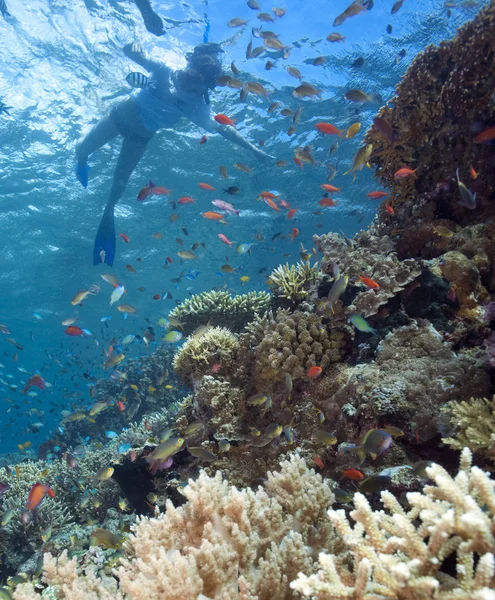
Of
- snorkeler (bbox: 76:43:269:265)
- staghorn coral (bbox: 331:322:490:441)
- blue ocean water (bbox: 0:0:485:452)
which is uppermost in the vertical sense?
blue ocean water (bbox: 0:0:485:452)

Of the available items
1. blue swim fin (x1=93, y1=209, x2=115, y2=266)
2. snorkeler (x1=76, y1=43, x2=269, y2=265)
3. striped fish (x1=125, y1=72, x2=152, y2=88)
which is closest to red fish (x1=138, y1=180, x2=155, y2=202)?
snorkeler (x1=76, y1=43, x2=269, y2=265)

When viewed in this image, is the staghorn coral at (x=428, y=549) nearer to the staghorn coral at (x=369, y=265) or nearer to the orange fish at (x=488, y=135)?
the staghorn coral at (x=369, y=265)

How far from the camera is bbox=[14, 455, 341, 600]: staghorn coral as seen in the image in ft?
6.36

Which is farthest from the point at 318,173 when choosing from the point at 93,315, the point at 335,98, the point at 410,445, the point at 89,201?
the point at 93,315

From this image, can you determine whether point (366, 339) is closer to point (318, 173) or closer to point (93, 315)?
point (318, 173)

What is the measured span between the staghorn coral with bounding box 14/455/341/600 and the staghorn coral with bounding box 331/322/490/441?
3.27ft

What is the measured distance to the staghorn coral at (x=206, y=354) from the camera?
223 inches

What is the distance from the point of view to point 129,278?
35.8 metres

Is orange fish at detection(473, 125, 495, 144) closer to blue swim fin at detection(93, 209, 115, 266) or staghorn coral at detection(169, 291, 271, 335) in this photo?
staghorn coral at detection(169, 291, 271, 335)

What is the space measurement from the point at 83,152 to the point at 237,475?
15.0 metres

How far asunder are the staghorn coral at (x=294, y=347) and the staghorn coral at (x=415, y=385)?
0.76m

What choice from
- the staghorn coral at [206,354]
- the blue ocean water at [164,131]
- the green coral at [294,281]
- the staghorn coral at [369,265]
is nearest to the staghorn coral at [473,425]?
the staghorn coral at [369,265]

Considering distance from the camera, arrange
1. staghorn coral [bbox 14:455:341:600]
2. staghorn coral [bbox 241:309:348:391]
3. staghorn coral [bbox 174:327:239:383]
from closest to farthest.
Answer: staghorn coral [bbox 14:455:341:600]
staghorn coral [bbox 241:309:348:391]
staghorn coral [bbox 174:327:239:383]

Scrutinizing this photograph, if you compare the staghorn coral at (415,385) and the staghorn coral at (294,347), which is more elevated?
the staghorn coral at (294,347)
